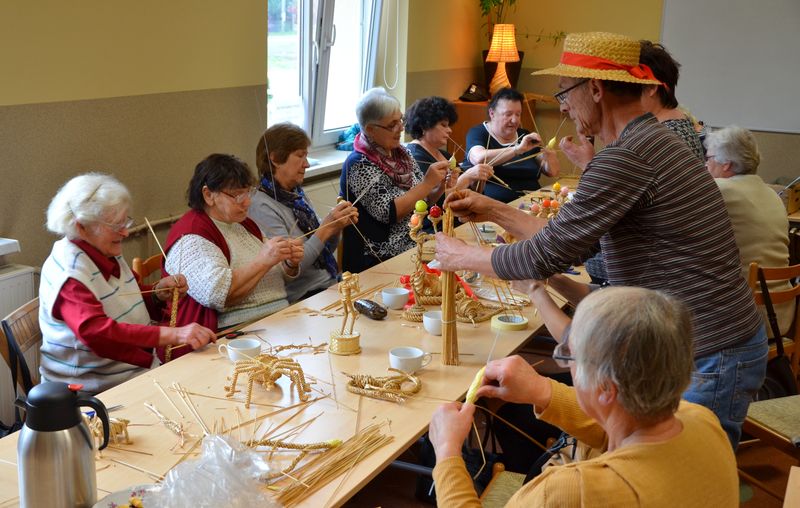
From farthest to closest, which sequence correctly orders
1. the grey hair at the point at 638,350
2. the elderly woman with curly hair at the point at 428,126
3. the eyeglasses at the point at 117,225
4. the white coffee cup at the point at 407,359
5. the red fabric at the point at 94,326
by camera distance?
the elderly woman with curly hair at the point at 428,126, the eyeglasses at the point at 117,225, the red fabric at the point at 94,326, the white coffee cup at the point at 407,359, the grey hair at the point at 638,350

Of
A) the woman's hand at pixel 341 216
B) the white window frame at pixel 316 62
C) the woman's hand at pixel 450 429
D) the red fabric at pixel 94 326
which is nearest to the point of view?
the woman's hand at pixel 450 429

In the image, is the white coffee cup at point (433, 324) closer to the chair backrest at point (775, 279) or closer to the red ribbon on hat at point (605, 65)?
the red ribbon on hat at point (605, 65)

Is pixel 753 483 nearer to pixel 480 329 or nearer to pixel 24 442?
pixel 480 329

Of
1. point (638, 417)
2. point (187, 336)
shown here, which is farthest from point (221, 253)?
point (638, 417)

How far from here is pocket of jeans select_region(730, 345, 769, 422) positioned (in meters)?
2.10

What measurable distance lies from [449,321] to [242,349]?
0.62 meters

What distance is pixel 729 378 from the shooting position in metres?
2.09

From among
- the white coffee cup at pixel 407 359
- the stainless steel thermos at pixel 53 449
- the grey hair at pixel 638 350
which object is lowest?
the white coffee cup at pixel 407 359

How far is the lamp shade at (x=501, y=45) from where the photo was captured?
6.97 m

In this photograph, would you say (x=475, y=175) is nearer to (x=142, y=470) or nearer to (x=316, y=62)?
(x=316, y=62)

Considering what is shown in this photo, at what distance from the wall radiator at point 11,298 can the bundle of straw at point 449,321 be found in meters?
1.67

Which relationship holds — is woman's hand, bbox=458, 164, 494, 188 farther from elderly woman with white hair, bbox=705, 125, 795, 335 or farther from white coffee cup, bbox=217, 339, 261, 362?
white coffee cup, bbox=217, 339, 261, 362

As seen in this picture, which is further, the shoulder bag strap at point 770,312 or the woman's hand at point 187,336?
the shoulder bag strap at point 770,312

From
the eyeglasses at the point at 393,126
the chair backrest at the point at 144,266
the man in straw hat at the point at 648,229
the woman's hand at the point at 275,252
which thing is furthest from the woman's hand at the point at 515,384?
the eyeglasses at the point at 393,126
